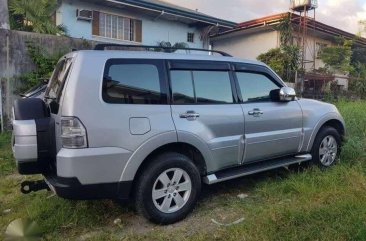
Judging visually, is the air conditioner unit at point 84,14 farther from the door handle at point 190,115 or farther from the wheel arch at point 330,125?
the door handle at point 190,115

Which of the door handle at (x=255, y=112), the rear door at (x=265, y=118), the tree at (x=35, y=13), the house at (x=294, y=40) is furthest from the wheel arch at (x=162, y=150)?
the house at (x=294, y=40)

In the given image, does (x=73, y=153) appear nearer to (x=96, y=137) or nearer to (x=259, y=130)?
(x=96, y=137)

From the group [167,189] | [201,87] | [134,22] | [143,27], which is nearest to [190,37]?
[143,27]

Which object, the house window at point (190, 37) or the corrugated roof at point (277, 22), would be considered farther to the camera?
the corrugated roof at point (277, 22)

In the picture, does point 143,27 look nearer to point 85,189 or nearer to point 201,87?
point 201,87

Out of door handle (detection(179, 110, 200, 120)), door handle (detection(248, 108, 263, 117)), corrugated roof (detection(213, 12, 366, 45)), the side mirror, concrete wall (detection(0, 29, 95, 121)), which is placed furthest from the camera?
corrugated roof (detection(213, 12, 366, 45))

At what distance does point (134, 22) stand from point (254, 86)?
11.6 metres

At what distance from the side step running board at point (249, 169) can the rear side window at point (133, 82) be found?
1053 millimetres

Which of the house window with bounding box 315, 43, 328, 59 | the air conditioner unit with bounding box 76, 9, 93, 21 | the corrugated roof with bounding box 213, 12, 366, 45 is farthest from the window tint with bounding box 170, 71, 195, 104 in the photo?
the house window with bounding box 315, 43, 328, 59

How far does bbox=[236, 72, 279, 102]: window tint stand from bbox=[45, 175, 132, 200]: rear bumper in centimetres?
196

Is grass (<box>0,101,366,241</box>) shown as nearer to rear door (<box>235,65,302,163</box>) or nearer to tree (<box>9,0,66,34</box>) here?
rear door (<box>235,65,302,163</box>)

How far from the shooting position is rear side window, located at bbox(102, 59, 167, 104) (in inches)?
145

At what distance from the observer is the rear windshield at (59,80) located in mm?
3766

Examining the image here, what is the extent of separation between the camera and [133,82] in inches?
151
